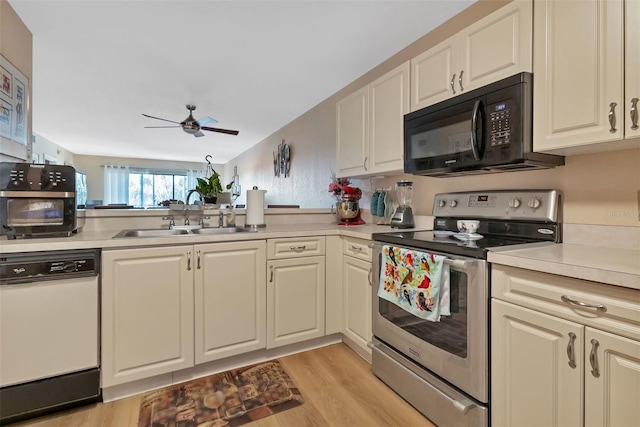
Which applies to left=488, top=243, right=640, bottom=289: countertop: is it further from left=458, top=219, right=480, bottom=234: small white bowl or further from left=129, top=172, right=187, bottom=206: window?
left=129, top=172, right=187, bottom=206: window

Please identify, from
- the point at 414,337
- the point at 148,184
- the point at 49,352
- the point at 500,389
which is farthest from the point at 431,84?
the point at 148,184

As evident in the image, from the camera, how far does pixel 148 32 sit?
7.33 ft

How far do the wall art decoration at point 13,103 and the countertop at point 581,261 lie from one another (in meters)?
2.78

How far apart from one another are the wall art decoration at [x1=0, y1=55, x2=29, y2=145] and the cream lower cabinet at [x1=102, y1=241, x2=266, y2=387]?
1.15 metres

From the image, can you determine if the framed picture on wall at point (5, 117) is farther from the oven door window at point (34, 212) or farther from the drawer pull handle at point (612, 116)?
the drawer pull handle at point (612, 116)

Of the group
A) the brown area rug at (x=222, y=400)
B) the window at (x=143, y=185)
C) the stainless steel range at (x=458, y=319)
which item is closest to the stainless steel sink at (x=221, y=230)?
the brown area rug at (x=222, y=400)

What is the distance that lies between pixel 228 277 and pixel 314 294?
634mm

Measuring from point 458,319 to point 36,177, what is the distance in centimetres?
225

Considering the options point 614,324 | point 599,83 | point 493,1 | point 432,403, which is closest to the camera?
point 614,324

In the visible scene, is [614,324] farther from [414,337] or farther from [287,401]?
[287,401]

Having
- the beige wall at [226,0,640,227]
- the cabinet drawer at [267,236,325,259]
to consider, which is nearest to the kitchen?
the beige wall at [226,0,640,227]

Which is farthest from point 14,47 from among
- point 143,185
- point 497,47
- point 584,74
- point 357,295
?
point 143,185

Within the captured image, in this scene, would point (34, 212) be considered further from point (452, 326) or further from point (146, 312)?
point (452, 326)

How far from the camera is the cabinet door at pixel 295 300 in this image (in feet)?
6.66
